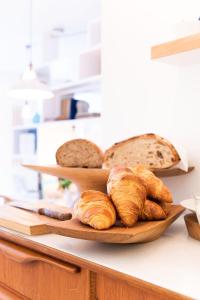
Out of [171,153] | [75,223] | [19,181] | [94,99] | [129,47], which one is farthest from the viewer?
[19,181]

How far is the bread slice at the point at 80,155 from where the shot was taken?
112cm

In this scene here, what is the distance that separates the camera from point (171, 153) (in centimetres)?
99

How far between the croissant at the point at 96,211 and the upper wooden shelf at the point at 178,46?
0.46 metres

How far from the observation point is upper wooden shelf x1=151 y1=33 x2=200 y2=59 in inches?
35.2

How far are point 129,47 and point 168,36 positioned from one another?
173mm

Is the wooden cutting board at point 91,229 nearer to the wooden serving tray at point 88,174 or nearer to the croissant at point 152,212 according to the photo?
the croissant at point 152,212

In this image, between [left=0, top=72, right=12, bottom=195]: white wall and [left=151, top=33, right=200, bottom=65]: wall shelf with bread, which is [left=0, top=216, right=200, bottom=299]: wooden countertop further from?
[left=0, top=72, right=12, bottom=195]: white wall

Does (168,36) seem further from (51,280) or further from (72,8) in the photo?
(72,8)

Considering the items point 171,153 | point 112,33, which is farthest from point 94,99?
point 171,153

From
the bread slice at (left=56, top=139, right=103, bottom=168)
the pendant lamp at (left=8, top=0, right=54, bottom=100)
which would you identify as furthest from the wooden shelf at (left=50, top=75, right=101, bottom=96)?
the bread slice at (left=56, top=139, right=103, bottom=168)

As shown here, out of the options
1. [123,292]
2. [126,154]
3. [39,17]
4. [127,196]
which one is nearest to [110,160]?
[126,154]

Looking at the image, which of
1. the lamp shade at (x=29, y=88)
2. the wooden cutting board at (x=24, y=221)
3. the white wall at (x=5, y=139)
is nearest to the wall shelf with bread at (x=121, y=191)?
the wooden cutting board at (x=24, y=221)

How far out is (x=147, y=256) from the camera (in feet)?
2.21

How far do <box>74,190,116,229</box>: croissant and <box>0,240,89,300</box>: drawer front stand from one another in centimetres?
10
